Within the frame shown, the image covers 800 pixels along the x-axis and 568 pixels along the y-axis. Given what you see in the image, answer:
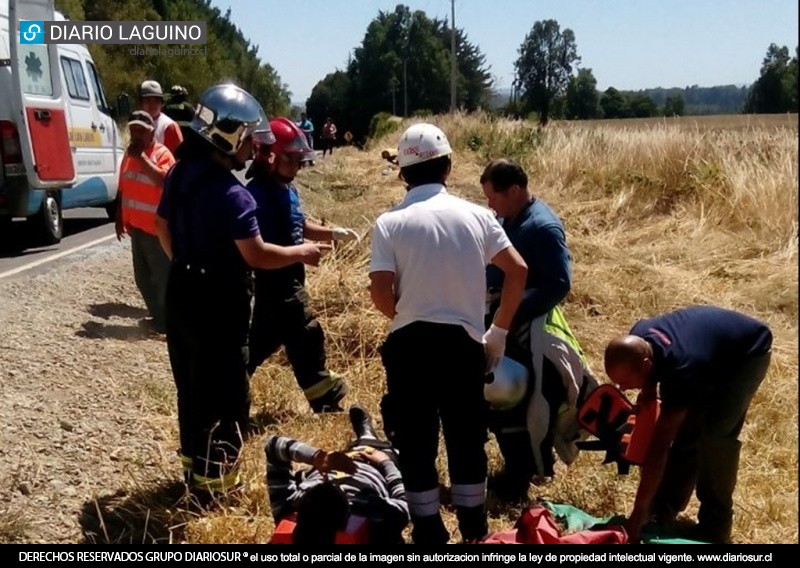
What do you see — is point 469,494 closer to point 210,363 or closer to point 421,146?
point 210,363

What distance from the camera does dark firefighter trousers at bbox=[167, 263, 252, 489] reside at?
3705 mm

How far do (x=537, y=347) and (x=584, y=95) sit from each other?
7608 cm

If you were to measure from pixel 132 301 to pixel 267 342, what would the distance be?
3.22 metres

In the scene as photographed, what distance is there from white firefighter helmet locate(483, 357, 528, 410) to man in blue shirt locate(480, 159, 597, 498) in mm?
51

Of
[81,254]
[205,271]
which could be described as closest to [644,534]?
[205,271]

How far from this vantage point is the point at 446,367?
335cm

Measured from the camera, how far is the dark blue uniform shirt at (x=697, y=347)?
328cm

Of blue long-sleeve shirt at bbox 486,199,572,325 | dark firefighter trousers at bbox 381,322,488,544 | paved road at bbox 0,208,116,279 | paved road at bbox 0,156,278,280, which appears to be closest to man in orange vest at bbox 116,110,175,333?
paved road at bbox 0,156,278,280

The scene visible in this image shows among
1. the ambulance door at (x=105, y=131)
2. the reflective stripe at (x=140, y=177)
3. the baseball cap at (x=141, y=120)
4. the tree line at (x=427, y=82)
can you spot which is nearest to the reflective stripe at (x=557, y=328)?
the reflective stripe at (x=140, y=177)

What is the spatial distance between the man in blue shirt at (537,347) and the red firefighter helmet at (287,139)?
107 cm

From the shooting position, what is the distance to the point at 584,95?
77.1 metres

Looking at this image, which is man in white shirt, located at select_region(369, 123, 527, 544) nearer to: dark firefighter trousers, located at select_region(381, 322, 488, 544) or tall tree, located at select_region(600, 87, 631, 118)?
dark firefighter trousers, located at select_region(381, 322, 488, 544)

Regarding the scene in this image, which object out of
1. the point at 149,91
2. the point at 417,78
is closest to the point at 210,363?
the point at 149,91

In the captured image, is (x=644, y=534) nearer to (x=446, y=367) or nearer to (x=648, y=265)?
(x=446, y=367)
